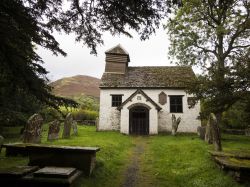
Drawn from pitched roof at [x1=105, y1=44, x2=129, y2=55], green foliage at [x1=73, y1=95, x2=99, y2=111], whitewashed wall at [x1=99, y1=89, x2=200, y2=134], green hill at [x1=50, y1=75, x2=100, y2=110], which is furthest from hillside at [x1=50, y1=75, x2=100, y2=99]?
whitewashed wall at [x1=99, y1=89, x2=200, y2=134]

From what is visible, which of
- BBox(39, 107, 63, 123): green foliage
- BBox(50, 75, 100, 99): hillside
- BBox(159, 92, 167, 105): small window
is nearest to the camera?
BBox(39, 107, 63, 123): green foliage

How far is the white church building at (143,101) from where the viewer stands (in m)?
26.0

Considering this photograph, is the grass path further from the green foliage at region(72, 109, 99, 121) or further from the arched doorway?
the green foliage at region(72, 109, 99, 121)

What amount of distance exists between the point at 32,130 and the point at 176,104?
1838 centimetres

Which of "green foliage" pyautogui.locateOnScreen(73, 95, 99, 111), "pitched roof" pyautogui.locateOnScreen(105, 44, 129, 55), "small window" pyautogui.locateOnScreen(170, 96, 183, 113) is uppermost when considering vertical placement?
"pitched roof" pyautogui.locateOnScreen(105, 44, 129, 55)

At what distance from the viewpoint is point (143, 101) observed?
26.0 meters

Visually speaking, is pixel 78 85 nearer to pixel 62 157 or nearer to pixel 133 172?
pixel 133 172

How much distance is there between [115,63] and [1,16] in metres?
25.7

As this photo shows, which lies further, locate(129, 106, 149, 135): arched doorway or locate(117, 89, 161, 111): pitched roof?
locate(129, 106, 149, 135): arched doorway

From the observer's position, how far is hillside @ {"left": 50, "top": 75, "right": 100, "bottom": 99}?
263ft

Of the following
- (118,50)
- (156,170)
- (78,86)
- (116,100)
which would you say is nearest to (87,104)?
(118,50)

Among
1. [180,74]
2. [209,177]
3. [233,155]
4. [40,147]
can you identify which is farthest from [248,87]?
[180,74]

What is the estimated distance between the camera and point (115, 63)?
102 ft

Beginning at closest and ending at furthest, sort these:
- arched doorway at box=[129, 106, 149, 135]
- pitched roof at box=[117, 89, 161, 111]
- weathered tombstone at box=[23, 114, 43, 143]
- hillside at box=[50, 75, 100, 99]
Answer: weathered tombstone at box=[23, 114, 43, 143] < pitched roof at box=[117, 89, 161, 111] < arched doorway at box=[129, 106, 149, 135] < hillside at box=[50, 75, 100, 99]
